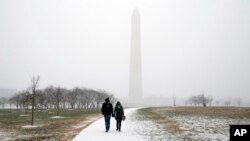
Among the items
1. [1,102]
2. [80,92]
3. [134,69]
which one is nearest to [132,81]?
[134,69]

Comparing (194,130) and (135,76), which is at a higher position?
(135,76)

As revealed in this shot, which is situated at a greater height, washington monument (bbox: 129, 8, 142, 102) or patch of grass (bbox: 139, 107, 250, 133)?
washington monument (bbox: 129, 8, 142, 102)

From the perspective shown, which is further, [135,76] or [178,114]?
[135,76]

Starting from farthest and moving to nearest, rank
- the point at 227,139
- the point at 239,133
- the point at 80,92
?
the point at 80,92 → the point at 227,139 → the point at 239,133

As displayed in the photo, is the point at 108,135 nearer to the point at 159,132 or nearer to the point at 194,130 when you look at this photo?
the point at 159,132

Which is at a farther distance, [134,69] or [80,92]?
[134,69]

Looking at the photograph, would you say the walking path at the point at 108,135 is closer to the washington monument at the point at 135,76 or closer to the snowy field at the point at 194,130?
the snowy field at the point at 194,130

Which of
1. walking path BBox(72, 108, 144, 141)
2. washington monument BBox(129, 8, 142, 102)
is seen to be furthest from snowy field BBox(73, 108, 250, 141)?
washington monument BBox(129, 8, 142, 102)

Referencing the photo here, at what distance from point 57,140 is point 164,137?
6.38m

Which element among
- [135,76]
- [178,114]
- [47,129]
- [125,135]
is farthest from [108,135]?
[135,76]

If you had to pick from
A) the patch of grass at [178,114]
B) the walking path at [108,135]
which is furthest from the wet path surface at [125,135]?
the patch of grass at [178,114]

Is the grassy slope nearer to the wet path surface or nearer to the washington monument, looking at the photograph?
the wet path surface

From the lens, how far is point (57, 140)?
1698 cm

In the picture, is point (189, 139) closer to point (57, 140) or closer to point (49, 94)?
point (57, 140)
